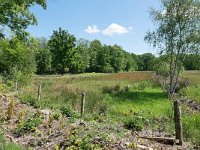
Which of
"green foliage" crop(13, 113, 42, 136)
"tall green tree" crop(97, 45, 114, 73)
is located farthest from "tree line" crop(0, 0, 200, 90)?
"tall green tree" crop(97, 45, 114, 73)

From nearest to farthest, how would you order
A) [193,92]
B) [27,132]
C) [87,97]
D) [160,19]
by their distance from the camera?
[27,132] < [87,97] < [193,92] < [160,19]

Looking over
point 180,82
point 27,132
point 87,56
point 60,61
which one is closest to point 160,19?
point 180,82

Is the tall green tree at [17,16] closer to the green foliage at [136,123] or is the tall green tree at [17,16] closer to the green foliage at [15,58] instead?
the green foliage at [15,58]

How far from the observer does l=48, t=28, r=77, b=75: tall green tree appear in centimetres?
6850

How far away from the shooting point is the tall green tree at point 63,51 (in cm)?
6850

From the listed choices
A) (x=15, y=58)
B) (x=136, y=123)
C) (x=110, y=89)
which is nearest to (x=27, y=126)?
(x=136, y=123)

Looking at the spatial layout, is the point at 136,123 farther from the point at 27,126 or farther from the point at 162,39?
the point at 162,39

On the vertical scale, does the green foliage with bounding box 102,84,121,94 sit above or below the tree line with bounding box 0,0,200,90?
below

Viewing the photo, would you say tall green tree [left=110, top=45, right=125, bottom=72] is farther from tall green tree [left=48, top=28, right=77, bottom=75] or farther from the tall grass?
the tall grass

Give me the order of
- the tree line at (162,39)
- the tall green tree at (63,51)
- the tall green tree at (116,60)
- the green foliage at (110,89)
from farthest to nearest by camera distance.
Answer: the tall green tree at (116,60) < the tall green tree at (63,51) < the green foliage at (110,89) < the tree line at (162,39)

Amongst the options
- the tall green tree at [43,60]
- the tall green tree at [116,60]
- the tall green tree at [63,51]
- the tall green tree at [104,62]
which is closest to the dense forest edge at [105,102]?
the tall green tree at [63,51]

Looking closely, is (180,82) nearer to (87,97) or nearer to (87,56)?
(87,97)

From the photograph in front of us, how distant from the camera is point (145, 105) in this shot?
25172 millimetres

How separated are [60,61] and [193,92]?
42.4 meters
